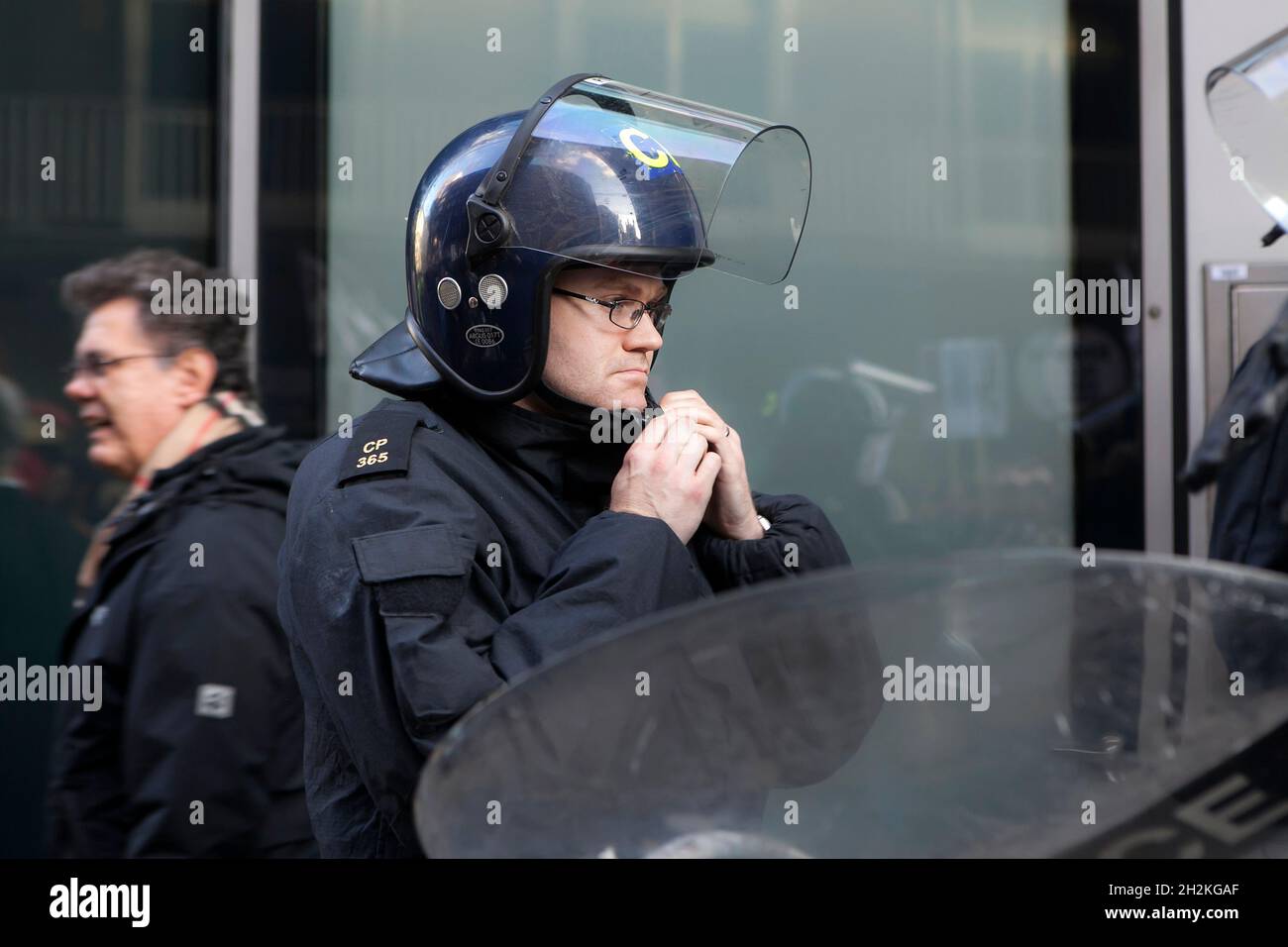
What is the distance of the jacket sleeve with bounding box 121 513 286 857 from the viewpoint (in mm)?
1941

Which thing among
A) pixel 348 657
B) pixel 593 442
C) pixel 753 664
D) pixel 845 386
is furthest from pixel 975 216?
pixel 753 664

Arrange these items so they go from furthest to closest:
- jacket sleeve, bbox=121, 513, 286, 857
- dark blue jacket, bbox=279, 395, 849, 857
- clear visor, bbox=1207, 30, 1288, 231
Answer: jacket sleeve, bbox=121, 513, 286, 857 → dark blue jacket, bbox=279, 395, 849, 857 → clear visor, bbox=1207, 30, 1288, 231

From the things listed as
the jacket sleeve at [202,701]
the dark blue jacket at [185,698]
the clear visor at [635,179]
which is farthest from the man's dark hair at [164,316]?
the clear visor at [635,179]

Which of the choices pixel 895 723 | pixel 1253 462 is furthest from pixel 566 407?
pixel 1253 462

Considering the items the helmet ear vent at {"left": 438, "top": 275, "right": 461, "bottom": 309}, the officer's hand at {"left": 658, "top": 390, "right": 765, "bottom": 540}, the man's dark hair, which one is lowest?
the officer's hand at {"left": 658, "top": 390, "right": 765, "bottom": 540}

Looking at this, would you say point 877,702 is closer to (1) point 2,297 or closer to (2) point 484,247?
(2) point 484,247

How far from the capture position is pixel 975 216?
10.6 feet

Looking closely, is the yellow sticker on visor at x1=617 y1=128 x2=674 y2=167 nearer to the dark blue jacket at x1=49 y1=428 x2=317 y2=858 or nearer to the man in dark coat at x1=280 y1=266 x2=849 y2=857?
the man in dark coat at x1=280 y1=266 x2=849 y2=857

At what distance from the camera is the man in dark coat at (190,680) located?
1.96 meters

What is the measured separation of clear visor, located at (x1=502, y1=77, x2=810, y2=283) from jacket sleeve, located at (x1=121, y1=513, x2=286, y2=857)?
0.84m

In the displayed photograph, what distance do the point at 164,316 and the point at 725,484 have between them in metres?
1.40

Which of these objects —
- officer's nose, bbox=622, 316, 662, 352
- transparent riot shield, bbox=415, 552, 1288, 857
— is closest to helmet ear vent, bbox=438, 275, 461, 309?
officer's nose, bbox=622, 316, 662, 352

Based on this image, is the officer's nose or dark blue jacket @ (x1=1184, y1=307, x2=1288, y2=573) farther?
the officer's nose

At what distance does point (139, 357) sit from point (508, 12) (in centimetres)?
132
